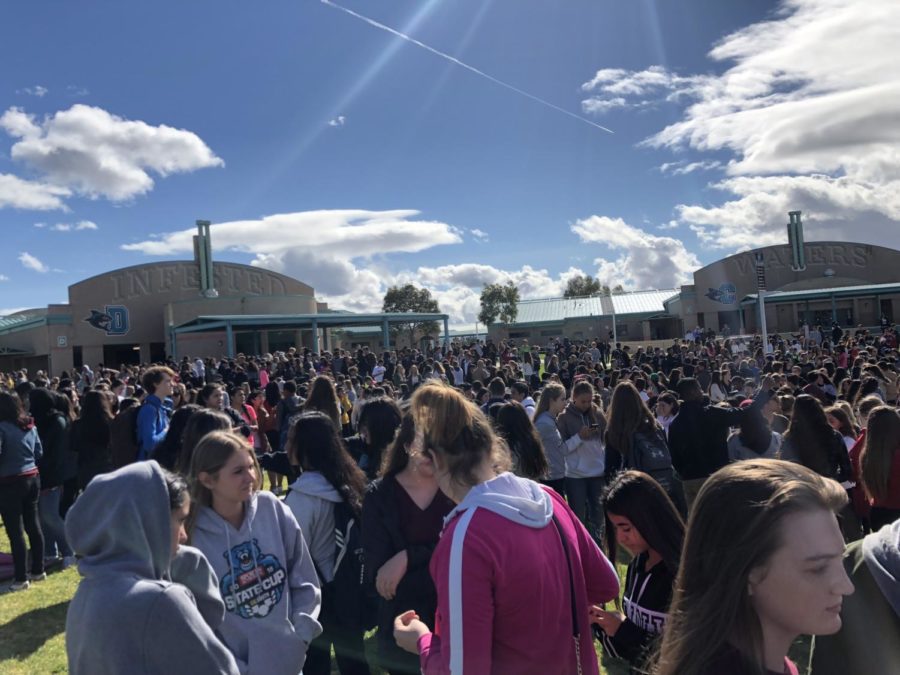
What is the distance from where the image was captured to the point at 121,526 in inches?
71.2

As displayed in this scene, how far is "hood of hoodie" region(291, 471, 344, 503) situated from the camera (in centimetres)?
339

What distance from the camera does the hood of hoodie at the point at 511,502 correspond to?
73.5 inches

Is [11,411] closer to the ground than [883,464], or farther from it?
farther from it

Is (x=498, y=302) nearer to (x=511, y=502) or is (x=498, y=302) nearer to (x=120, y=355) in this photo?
(x=120, y=355)

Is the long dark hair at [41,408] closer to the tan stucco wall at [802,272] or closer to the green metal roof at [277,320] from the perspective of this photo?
the green metal roof at [277,320]

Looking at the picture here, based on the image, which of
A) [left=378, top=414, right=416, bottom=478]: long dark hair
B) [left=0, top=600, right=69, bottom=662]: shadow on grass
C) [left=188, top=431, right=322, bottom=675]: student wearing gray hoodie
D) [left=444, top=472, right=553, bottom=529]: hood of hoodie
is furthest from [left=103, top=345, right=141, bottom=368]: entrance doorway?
[left=444, top=472, right=553, bottom=529]: hood of hoodie

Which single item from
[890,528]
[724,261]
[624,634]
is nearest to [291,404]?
[624,634]

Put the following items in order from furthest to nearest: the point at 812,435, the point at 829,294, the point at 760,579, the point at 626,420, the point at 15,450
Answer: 1. the point at 829,294
2. the point at 15,450
3. the point at 626,420
4. the point at 812,435
5. the point at 760,579

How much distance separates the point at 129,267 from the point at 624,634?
39.0 metres

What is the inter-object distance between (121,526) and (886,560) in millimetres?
2137

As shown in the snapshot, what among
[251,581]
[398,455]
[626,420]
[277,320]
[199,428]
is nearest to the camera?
[251,581]

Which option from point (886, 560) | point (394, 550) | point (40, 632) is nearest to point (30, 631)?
point (40, 632)

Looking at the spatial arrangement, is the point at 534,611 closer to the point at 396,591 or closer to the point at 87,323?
the point at 396,591

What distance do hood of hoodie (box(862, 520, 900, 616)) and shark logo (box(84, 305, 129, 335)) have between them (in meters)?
38.9
